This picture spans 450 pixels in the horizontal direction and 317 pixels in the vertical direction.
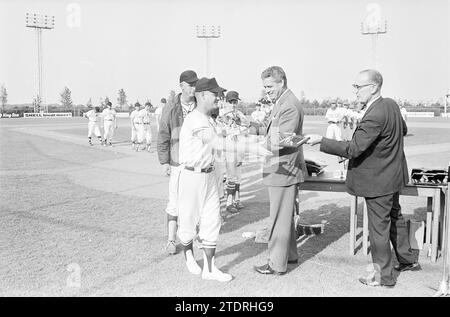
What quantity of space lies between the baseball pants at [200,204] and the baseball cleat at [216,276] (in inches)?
11.1

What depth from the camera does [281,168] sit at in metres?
5.02

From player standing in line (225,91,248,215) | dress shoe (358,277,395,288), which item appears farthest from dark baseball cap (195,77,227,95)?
player standing in line (225,91,248,215)

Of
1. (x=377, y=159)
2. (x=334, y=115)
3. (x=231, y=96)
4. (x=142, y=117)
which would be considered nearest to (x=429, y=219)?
(x=377, y=159)

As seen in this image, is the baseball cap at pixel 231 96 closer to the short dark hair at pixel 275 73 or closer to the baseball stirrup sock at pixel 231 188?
the baseball stirrup sock at pixel 231 188

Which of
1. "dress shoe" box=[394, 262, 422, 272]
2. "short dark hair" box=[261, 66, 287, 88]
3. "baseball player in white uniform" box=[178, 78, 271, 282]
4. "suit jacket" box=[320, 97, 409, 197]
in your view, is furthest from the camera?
"dress shoe" box=[394, 262, 422, 272]

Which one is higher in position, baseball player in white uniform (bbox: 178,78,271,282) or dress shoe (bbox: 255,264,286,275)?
baseball player in white uniform (bbox: 178,78,271,282)

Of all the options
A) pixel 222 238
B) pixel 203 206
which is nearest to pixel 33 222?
pixel 222 238

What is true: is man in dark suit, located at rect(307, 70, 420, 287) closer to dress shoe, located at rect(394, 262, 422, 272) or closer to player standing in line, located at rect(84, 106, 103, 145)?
dress shoe, located at rect(394, 262, 422, 272)

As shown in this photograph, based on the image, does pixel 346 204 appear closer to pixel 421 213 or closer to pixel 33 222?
pixel 421 213

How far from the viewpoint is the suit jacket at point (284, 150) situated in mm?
4941

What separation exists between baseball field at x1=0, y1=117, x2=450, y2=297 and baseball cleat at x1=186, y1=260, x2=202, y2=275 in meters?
0.13

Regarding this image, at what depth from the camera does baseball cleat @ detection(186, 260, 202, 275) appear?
16.9 ft

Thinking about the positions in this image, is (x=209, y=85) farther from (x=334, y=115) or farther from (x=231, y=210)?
(x=334, y=115)

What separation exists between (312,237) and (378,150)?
7.92 ft
